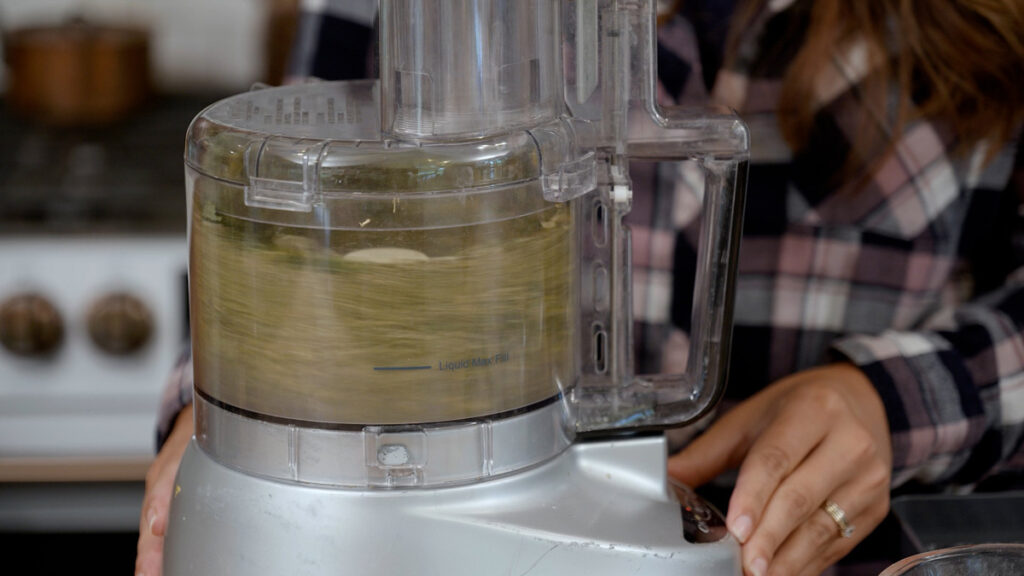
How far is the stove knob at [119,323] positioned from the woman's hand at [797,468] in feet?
3.24

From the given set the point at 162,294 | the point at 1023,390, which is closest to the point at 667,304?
the point at 1023,390

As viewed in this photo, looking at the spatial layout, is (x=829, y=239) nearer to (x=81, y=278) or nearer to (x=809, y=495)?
(x=809, y=495)

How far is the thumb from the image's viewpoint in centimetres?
61

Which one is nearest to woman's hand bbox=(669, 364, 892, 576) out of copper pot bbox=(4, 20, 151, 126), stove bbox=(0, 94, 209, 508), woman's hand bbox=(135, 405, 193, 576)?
woman's hand bbox=(135, 405, 193, 576)

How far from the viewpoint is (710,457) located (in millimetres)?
609

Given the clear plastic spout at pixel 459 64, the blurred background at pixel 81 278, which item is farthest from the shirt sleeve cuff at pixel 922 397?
the blurred background at pixel 81 278

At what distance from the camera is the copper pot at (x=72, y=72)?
4.70 feet

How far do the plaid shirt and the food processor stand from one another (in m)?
0.37

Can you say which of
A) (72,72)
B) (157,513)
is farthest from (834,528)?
(72,72)

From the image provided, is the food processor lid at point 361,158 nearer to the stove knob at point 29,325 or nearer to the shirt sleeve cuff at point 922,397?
the shirt sleeve cuff at point 922,397

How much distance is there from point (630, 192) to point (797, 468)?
7.0 inches

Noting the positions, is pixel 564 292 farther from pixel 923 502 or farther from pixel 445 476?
pixel 923 502

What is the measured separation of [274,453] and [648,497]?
159mm

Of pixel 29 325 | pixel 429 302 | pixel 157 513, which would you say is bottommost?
pixel 29 325
